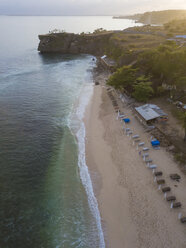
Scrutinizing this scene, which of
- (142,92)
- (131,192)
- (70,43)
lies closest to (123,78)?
(142,92)

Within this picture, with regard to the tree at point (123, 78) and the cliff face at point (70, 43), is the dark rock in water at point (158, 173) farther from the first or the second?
the cliff face at point (70, 43)

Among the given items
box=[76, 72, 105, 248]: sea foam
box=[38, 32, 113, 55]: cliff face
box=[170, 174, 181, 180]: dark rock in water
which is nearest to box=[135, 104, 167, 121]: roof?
box=[76, 72, 105, 248]: sea foam

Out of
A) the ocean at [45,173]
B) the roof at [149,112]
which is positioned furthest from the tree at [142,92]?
the ocean at [45,173]

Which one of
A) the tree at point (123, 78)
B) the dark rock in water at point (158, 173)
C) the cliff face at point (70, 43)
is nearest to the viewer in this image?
the dark rock in water at point (158, 173)

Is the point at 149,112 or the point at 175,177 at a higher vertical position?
the point at 149,112

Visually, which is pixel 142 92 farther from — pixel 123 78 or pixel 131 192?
pixel 131 192

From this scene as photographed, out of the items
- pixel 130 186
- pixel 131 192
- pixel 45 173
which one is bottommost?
pixel 45 173

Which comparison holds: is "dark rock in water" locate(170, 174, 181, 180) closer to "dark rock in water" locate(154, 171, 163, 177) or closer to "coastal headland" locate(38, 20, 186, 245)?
"coastal headland" locate(38, 20, 186, 245)
